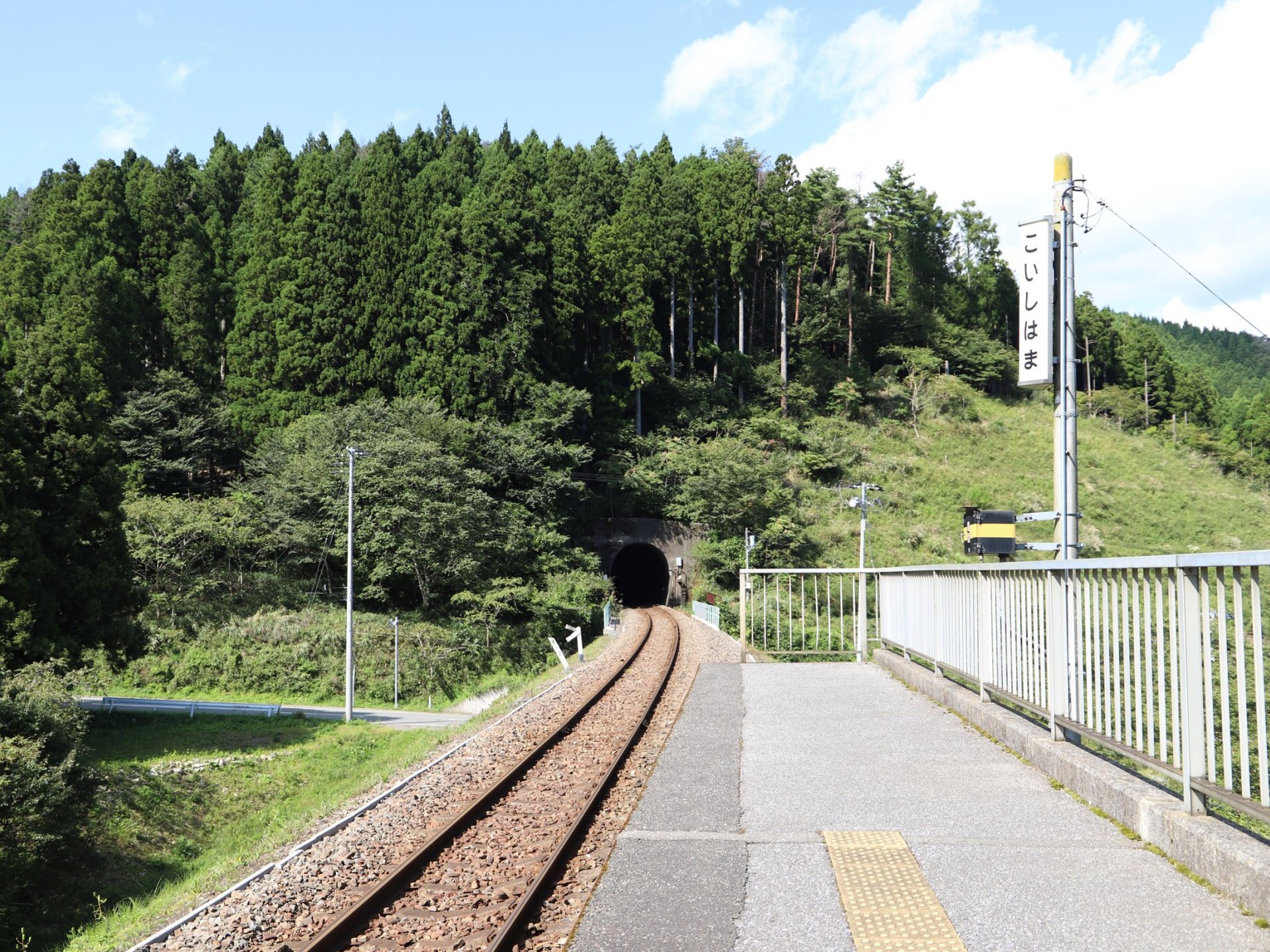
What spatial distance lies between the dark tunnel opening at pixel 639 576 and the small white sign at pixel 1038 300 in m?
35.7

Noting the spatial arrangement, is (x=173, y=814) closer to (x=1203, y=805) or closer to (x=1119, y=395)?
(x=1203, y=805)

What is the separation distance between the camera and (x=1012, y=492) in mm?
47688

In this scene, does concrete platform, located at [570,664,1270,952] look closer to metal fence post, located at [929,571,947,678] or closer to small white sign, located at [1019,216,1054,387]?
metal fence post, located at [929,571,947,678]

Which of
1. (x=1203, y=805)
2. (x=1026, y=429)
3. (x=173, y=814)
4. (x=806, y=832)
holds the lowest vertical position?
(x=173, y=814)

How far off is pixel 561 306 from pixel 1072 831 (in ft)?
132

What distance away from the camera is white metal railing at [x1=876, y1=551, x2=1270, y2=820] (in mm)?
3982

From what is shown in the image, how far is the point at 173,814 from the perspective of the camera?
16.6 m

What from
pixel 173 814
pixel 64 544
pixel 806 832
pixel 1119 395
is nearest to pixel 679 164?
pixel 1119 395

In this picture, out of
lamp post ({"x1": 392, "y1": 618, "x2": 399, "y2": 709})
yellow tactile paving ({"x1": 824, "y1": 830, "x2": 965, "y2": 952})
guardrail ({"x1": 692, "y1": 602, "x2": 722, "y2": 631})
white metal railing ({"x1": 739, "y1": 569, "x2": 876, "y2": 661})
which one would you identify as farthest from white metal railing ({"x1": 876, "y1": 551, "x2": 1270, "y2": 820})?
lamp post ({"x1": 392, "y1": 618, "x2": 399, "y2": 709})

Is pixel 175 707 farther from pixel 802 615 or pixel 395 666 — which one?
pixel 802 615

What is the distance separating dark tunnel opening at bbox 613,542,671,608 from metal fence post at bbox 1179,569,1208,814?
42.2m

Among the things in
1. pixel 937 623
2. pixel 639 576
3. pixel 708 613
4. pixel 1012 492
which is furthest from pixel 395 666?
pixel 1012 492

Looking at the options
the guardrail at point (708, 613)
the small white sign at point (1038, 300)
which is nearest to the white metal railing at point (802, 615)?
the guardrail at point (708, 613)

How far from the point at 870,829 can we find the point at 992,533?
609cm
